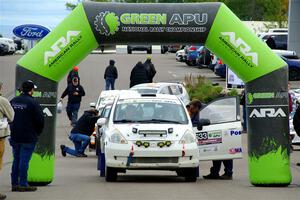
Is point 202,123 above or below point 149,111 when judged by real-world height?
below

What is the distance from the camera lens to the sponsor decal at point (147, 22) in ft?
57.6

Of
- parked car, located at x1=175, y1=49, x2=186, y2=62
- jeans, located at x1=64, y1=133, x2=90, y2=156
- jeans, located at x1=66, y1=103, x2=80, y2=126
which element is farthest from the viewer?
parked car, located at x1=175, y1=49, x2=186, y2=62

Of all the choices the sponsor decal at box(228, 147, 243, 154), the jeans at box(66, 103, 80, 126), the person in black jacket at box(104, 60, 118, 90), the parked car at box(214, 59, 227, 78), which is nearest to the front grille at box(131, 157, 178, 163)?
the sponsor decal at box(228, 147, 243, 154)

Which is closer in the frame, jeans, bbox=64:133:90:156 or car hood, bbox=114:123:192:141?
car hood, bbox=114:123:192:141

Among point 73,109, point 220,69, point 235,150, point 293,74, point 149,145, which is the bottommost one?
point 235,150

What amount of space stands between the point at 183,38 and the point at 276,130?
2.31 m

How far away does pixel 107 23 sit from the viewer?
17.5m

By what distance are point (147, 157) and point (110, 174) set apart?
90 cm

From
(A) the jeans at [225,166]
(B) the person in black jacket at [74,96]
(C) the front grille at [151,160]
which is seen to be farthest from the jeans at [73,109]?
(C) the front grille at [151,160]

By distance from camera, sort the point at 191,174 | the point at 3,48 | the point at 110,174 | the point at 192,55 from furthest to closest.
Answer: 1. the point at 3,48
2. the point at 192,55
3. the point at 191,174
4. the point at 110,174

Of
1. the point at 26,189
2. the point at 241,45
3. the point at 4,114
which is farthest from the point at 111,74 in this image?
the point at 4,114

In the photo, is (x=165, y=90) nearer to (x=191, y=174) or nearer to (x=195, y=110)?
(x=195, y=110)

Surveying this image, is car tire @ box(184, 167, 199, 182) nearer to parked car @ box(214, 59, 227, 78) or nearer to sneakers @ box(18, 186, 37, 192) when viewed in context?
sneakers @ box(18, 186, 37, 192)

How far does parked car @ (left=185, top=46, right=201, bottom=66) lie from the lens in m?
58.7
